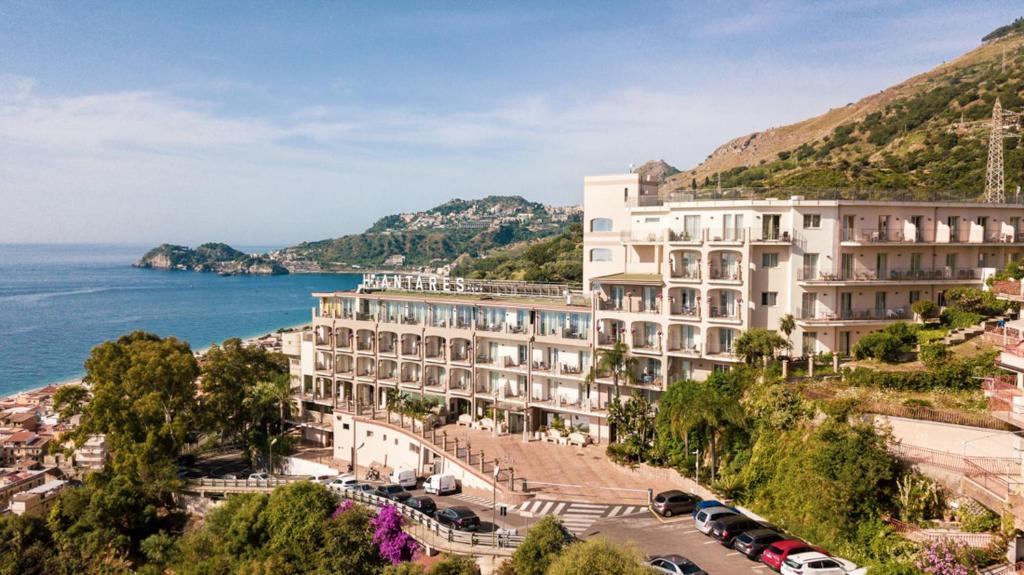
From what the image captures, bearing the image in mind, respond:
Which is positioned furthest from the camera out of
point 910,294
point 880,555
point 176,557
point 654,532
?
point 910,294

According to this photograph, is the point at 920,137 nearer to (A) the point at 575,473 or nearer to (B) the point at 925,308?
(B) the point at 925,308

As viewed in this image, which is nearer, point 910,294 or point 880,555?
point 880,555

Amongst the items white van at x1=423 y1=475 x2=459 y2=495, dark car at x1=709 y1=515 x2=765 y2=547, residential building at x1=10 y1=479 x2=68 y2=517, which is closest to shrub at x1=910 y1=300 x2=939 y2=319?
dark car at x1=709 y1=515 x2=765 y2=547

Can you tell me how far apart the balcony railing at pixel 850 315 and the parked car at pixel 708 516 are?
53.9 ft

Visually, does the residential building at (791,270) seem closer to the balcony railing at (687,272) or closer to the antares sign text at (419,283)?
the balcony railing at (687,272)

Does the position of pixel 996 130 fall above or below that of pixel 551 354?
above

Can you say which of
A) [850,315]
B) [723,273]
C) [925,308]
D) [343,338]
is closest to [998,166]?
[925,308]

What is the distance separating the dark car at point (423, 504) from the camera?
39.3m

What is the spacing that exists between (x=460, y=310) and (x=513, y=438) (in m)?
11.0

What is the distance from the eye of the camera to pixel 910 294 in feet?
154

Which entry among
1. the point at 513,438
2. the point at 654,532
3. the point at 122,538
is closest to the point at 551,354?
the point at 513,438

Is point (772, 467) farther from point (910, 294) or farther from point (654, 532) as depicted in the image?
point (910, 294)

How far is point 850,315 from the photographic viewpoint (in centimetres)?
4519

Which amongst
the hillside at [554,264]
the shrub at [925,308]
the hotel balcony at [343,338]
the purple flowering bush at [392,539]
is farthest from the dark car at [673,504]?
the hillside at [554,264]
